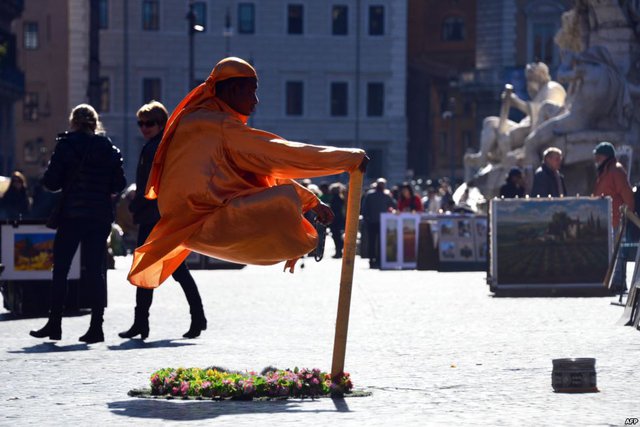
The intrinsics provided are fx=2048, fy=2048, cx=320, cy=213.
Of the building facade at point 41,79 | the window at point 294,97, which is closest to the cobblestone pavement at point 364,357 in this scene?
the window at point 294,97

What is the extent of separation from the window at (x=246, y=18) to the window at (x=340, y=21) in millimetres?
3611

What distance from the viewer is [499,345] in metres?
14.2

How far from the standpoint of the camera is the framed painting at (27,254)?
18.3 m

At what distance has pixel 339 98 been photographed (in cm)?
9125

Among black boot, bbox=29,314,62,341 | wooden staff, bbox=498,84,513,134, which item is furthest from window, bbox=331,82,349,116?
black boot, bbox=29,314,62,341

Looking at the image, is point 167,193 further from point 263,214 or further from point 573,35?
point 573,35

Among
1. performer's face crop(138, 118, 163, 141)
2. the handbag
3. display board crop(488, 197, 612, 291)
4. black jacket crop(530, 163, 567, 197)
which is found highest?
performer's face crop(138, 118, 163, 141)

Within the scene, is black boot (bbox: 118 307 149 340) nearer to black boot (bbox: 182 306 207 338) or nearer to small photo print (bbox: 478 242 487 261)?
black boot (bbox: 182 306 207 338)

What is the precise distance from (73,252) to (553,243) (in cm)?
797

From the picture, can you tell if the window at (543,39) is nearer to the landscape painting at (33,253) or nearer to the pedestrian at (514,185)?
the pedestrian at (514,185)

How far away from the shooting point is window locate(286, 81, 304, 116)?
90.8 m

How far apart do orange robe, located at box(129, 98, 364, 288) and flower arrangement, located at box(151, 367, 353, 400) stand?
0.73 metres

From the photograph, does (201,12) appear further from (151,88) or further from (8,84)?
(8,84)

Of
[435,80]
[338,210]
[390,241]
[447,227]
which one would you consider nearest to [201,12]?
[435,80]
